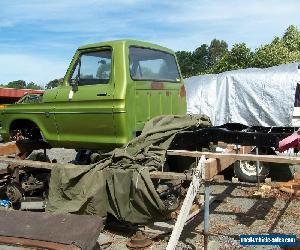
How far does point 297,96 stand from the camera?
12.1m

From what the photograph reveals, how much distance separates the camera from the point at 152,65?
6.64 meters

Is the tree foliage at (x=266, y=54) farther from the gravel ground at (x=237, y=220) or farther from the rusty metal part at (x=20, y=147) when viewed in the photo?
the rusty metal part at (x=20, y=147)

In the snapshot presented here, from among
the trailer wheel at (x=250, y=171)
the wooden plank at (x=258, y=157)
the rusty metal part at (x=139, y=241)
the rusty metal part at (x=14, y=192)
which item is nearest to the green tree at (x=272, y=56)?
the trailer wheel at (x=250, y=171)

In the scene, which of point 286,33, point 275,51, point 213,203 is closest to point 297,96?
point 213,203

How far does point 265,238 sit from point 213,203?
3.07 metres

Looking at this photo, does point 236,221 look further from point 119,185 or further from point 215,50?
point 215,50

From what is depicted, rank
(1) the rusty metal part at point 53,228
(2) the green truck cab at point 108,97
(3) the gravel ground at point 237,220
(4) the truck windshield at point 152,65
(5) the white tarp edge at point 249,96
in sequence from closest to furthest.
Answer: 1. (1) the rusty metal part at point 53,228
2. (3) the gravel ground at point 237,220
3. (2) the green truck cab at point 108,97
4. (4) the truck windshield at point 152,65
5. (5) the white tarp edge at point 249,96

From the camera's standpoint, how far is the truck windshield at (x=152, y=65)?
6.12 meters

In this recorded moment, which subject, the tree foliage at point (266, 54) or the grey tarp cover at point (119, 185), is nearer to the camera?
the grey tarp cover at point (119, 185)

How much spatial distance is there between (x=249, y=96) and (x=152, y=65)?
22.4 feet

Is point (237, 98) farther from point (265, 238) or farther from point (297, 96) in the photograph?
point (265, 238)

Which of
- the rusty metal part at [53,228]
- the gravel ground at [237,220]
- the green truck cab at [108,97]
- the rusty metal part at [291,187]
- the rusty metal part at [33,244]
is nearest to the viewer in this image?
the rusty metal part at [33,244]

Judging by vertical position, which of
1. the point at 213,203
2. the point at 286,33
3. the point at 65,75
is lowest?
the point at 213,203

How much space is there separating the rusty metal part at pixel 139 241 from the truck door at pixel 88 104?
4.70 ft
